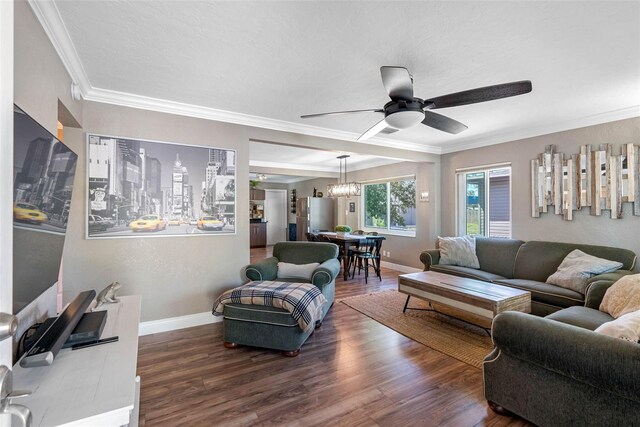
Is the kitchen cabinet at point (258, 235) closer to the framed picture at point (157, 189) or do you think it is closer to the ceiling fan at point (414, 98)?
the framed picture at point (157, 189)

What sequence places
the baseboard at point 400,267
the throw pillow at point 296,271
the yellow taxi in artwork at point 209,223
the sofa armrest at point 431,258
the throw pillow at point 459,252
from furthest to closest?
the baseboard at point 400,267 < the sofa armrest at point 431,258 < the throw pillow at point 459,252 < the throw pillow at point 296,271 < the yellow taxi in artwork at point 209,223

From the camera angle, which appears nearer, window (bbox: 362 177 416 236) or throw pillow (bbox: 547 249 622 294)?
throw pillow (bbox: 547 249 622 294)

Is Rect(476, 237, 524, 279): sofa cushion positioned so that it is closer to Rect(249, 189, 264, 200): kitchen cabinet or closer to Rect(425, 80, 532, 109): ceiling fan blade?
Rect(425, 80, 532, 109): ceiling fan blade

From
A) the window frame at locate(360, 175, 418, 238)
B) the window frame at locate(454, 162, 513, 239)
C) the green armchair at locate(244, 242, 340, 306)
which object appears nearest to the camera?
the green armchair at locate(244, 242, 340, 306)

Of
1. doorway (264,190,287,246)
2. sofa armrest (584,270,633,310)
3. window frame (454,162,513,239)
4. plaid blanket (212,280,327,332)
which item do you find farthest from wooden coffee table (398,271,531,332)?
doorway (264,190,287,246)

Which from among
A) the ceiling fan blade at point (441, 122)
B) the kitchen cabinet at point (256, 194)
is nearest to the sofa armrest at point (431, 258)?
the ceiling fan blade at point (441, 122)

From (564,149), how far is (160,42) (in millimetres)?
4797

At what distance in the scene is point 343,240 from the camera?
556cm

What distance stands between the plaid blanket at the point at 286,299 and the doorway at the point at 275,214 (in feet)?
25.3

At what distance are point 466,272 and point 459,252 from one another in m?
0.46

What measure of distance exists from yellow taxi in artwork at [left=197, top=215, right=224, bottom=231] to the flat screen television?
1737mm

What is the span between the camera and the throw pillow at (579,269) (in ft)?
9.89

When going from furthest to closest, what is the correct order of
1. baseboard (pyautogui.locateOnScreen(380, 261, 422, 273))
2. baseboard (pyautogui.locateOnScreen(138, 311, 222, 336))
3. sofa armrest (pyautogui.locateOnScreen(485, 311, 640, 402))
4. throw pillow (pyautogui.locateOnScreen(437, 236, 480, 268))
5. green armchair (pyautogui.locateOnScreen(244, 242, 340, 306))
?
1. baseboard (pyautogui.locateOnScreen(380, 261, 422, 273))
2. throw pillow (pyautogui.locateOnScreen(437, 236, 480, 268))
3. green armchair (pyautogui.locateOnScreen(244, 242, 340, 306))
4. baseboard (pyautogui.locateOnScreen(138, 311, 222, 336))
5. sofa armrest (pyautogui.locateOnScreen(485, 311, 640, 402))

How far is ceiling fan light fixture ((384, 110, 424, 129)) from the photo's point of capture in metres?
2.28
